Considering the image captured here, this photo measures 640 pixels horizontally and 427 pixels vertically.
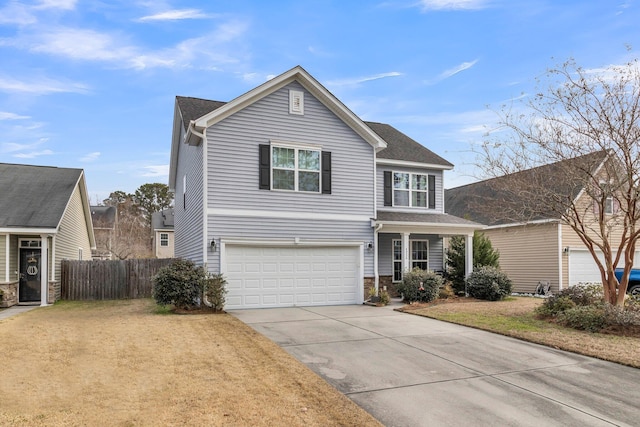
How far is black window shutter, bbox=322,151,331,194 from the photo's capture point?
14.7 metres

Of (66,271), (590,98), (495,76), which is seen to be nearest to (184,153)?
(66,271)

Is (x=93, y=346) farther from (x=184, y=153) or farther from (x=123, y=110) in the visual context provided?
(x=123, y=110)

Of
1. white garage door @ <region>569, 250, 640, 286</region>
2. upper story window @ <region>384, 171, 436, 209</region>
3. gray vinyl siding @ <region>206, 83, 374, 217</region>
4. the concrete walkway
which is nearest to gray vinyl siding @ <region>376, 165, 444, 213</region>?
upper story window @ <region>384, 171, 436, 209</region>

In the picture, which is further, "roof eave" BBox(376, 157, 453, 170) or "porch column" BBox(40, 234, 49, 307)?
"roof eave" BBox(376, 157, 453, 170)

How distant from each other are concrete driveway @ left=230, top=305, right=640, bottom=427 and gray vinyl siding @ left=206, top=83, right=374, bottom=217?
15.5 feet

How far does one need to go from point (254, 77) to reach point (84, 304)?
441 inches

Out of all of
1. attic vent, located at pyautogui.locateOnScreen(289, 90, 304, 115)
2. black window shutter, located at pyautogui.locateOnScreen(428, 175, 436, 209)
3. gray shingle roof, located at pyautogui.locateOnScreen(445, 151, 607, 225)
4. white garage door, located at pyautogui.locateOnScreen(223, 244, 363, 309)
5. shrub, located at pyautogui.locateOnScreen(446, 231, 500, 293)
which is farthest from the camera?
black window shutter, located at pyautogui.locateOnScreen(428, 175, 436, 209)

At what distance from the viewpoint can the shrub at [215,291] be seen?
12.4 meters

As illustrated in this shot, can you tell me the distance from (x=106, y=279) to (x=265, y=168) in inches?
342

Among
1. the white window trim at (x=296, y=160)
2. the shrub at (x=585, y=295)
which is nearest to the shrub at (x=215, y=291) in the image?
the white window trim at (x=296, y=160)

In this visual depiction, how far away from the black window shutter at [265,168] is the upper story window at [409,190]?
5448 millimetres

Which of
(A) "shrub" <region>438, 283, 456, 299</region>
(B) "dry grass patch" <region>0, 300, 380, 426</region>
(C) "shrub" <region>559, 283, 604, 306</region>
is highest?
(C) "shrub" <region>559, 283, 604, 306</region>

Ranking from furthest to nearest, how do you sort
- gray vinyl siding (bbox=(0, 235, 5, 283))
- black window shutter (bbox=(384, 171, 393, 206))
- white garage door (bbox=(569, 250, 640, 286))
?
white garage door (bbox=(569, 250, 640, 286)) < black window shutter (bbox=(384, 171, 393, 206)) < gray vinyl siding (bbox=(0, 235, 5, 283))

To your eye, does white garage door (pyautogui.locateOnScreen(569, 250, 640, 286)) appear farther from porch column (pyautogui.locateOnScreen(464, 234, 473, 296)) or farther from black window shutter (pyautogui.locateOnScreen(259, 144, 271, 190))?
black window shutter (pyautogui.locateOnScreen(259, 144, 271, 190))
